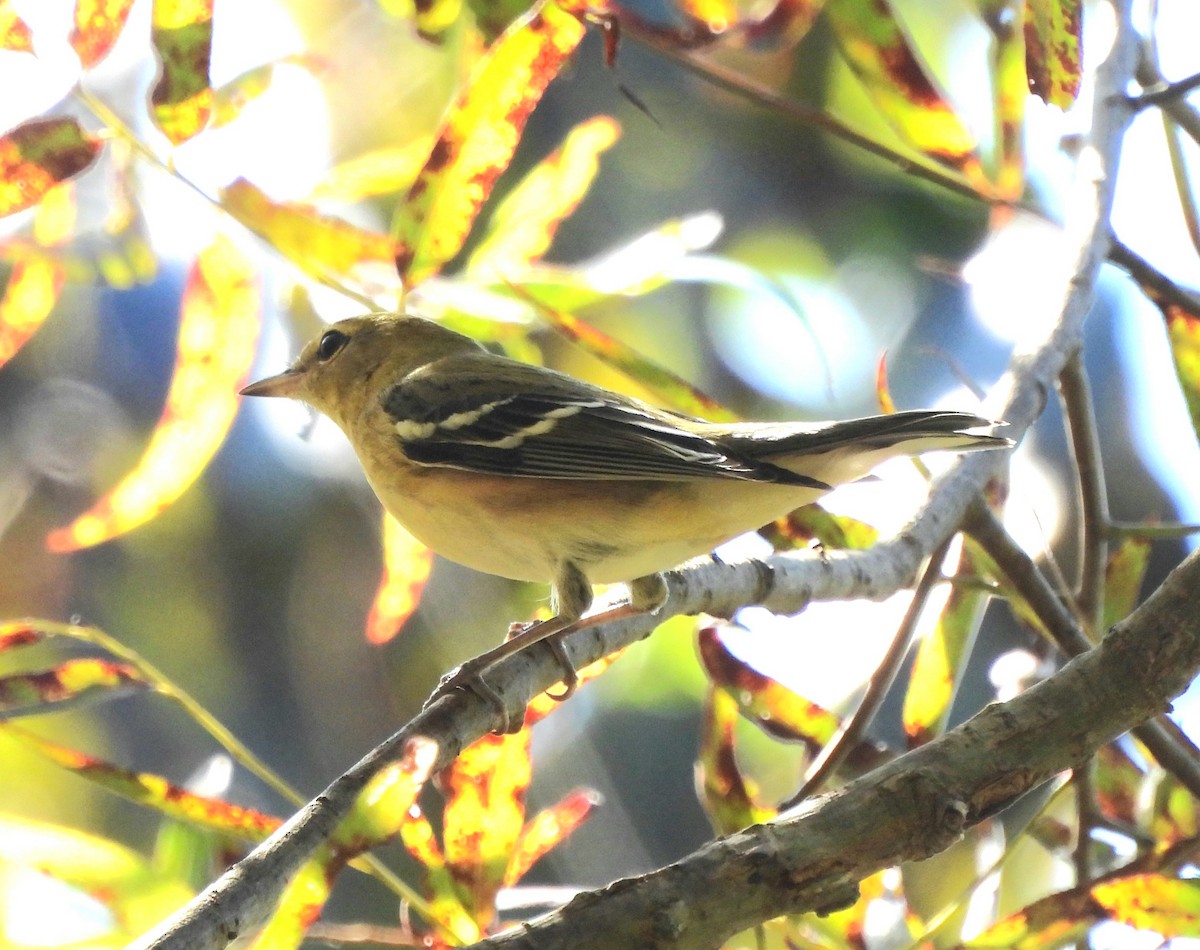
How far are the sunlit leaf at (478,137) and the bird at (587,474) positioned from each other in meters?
0.45

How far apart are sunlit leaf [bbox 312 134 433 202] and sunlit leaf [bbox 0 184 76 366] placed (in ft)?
1.17

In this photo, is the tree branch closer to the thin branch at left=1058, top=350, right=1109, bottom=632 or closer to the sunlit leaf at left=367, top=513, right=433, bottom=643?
the thin branch at left=1058, top=350, right=1109, bottom=632

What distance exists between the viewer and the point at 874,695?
1.59 meters

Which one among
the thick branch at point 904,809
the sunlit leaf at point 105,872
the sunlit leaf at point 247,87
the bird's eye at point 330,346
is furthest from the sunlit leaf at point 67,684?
the bird's eye at point 330,346

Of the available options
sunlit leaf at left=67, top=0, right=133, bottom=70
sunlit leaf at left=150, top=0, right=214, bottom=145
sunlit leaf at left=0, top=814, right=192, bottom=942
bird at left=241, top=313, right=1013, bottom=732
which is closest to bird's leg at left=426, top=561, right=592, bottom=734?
bird at left=241, top=313, right=1013, bottom=732

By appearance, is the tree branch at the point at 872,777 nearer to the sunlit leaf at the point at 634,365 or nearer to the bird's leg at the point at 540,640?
the bird's leg at the point at 540,640

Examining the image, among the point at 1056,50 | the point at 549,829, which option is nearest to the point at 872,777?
the point at 549,829

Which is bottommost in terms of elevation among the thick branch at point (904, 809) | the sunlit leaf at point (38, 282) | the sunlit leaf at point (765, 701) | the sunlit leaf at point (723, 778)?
the thick branch at point (904, 809)

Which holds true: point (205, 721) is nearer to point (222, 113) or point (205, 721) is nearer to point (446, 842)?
point (446, 842)

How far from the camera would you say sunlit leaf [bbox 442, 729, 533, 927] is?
126cm

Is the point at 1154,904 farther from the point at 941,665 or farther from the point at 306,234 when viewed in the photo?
the point at 306,234

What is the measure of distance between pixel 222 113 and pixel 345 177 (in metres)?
0.19

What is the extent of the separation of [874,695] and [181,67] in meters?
1.16

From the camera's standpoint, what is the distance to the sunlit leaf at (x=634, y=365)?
1.46 m
